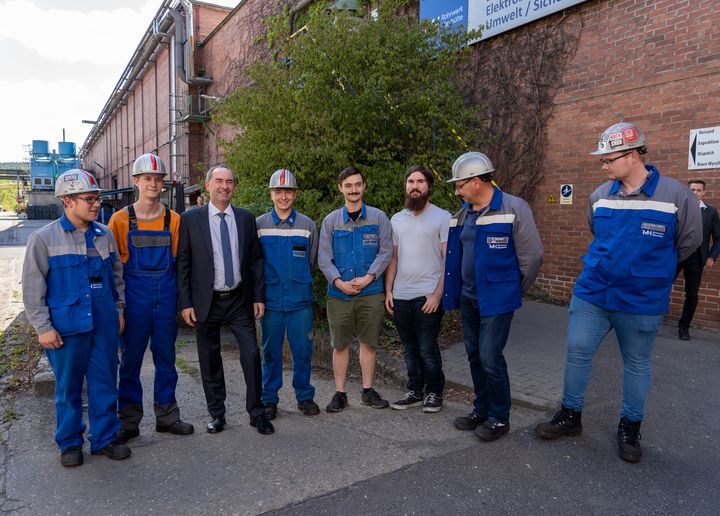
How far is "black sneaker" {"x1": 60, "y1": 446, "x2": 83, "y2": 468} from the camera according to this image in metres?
3.52

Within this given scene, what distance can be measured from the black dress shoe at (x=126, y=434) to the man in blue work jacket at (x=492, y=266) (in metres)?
2.54

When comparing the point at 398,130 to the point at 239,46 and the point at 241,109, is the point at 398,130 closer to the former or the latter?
the point at 241,109

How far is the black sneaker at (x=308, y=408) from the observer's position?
450cm

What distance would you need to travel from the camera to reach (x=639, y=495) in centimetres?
314

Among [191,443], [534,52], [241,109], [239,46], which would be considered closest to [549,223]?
[534,52]

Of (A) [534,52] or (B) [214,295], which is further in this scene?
(A) [534,52]

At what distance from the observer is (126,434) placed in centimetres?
399

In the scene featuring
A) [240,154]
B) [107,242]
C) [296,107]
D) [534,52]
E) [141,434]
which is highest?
[534,52]

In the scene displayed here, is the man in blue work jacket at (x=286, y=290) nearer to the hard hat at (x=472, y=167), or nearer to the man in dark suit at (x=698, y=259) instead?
the hard hat at (x=472, y=167)

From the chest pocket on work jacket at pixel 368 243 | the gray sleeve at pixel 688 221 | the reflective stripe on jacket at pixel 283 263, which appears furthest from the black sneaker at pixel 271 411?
the gray sleeve at pixel 688 221

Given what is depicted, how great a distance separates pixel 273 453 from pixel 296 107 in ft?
15.1

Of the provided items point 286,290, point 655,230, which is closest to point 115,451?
point 286,290

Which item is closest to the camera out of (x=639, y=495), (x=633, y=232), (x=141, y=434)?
(x=639, y=495)

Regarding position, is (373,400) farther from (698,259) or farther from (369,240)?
(698,259)
